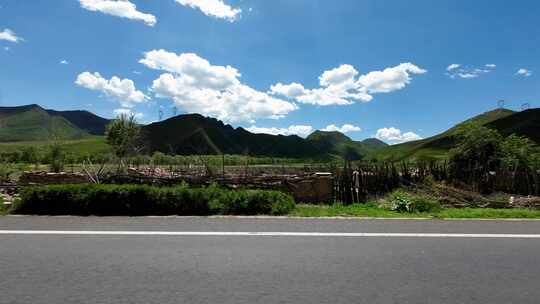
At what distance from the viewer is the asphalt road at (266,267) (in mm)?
3850

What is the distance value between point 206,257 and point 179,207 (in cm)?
421

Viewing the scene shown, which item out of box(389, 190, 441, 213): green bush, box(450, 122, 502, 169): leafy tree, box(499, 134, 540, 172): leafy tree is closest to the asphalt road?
box(389, 190, 441, 213): green bush

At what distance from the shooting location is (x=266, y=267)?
15.5ft

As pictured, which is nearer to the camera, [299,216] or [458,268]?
[458,268]

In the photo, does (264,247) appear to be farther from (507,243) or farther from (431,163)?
(431,163)

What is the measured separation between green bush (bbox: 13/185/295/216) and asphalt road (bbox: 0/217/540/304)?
162 cm

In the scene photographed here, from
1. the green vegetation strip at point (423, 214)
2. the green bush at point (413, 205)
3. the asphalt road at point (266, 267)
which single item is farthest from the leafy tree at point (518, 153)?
the asphalt road at point (266, 267)

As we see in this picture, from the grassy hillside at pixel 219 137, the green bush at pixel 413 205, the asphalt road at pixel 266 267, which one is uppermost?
the grassy hillside at pixel 219 137

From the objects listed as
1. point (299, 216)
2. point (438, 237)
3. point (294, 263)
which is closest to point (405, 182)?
point (299, 216)

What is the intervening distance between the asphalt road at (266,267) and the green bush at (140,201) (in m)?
1.62

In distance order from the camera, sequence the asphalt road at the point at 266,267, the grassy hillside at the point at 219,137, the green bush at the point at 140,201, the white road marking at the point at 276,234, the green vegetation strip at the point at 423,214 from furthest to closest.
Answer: the grassy hillside at the point at 219,137, the green vegetation strip at the point at 423,214, the green bush at the point at 140,201, the white road marking at the point at 276,234, the asphalt road at the point at 266,267

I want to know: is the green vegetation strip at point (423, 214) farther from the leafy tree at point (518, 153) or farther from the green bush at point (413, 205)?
the leafy tree at point (518, 153)

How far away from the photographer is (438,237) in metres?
6.53

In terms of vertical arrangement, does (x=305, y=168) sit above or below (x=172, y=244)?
above
